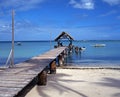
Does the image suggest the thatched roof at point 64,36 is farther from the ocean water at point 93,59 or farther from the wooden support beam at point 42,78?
the wooden support beam at point 42,78

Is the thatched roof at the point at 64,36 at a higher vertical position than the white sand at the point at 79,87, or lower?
higher

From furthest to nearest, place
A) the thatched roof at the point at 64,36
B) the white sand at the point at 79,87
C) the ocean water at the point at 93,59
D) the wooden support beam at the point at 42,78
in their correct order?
the thatched roof at the point at 64,36, the ocean water at the point at 93,59, the wooden support beam at the point at 42,78, the white sand at the point at 79,87

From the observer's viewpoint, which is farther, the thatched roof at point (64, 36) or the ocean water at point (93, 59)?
the thatched roof at point (64, 36)

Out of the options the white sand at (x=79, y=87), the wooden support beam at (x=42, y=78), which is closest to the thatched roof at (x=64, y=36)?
the white sand at (x=79, y=87)

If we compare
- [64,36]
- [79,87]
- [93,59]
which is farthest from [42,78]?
[93,59]

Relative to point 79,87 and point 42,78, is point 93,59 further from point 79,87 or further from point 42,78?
point 42,78

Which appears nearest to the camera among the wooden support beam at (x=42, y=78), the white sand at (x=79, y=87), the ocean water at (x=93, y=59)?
the white sand at (x=79, y=87)

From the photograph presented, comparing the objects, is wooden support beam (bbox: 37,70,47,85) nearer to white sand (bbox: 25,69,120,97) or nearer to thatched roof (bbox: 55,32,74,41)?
white sand (bbox: 25,69,120,97)

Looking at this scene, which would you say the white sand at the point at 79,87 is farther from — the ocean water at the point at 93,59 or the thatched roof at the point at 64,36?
the thatched roof at the point at 64,36

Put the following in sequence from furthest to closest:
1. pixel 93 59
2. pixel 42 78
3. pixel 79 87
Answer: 1. pixel 93 59
2. pixel 42 78
3. pixel 79 87

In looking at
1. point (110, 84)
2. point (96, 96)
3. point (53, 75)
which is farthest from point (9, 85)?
point (53, 75)

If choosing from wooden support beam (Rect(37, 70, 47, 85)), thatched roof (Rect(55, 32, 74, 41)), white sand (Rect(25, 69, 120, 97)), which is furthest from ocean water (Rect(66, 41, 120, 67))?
wooden support beam (Rect(37, 70, 47, 85))

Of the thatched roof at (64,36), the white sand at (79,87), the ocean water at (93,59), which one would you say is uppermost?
the thatched roof at (64,36)

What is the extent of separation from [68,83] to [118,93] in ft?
10.3
